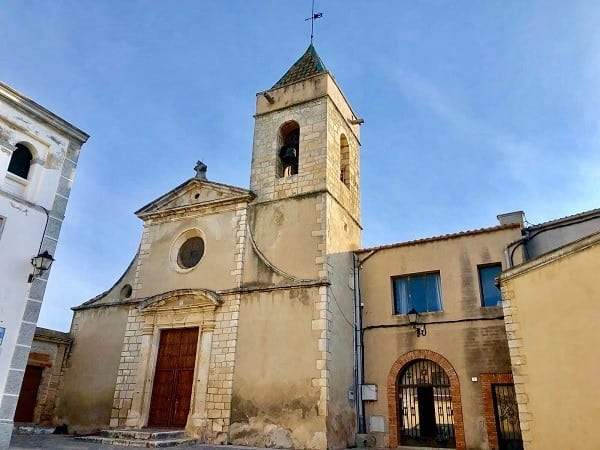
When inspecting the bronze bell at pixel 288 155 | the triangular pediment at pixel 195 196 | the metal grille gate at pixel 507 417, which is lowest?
the metal grille gate at pixel 507 417

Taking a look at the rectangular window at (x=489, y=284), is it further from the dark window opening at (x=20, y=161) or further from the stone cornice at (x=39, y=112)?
the dark window opening at (x=20, y=161)

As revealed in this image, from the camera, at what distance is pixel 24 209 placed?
8.59 metres

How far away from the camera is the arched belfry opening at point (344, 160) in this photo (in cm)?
1534

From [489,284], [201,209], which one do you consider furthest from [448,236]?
[201,209]

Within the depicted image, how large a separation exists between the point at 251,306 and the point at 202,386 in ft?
7.77

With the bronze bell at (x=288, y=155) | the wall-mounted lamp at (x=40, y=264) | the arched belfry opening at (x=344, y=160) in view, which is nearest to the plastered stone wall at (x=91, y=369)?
the wall-mounted lamp at (x=40, y=264)

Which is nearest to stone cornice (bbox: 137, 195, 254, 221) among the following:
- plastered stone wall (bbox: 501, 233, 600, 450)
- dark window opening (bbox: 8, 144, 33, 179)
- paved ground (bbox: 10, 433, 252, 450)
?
dark window opening (bbox: 8, 144, 33, 179)

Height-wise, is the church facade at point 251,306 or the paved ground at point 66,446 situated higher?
the church facade at point 251,306

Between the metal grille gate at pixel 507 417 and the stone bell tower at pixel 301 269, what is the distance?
3380 mm

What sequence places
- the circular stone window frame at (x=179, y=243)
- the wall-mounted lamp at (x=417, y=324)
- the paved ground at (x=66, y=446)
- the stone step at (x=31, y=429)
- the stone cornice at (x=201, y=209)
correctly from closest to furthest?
the paved ground at (x=66, y=446)
the wall-mounted lamp at (x=417, y=324)
the stone step at (x=31, y=429)
the stone cornice at (x=201, y=209)
the circular stone window frame at (x=179, y=243)

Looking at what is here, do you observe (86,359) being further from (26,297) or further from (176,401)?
(26,297)

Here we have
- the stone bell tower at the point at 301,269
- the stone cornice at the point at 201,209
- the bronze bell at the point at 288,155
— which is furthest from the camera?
the bronze bell at the point at 288,155

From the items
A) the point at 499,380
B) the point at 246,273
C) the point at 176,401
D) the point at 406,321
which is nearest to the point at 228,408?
the point at 176,401

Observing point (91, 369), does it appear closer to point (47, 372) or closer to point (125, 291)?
point (47, 372)
